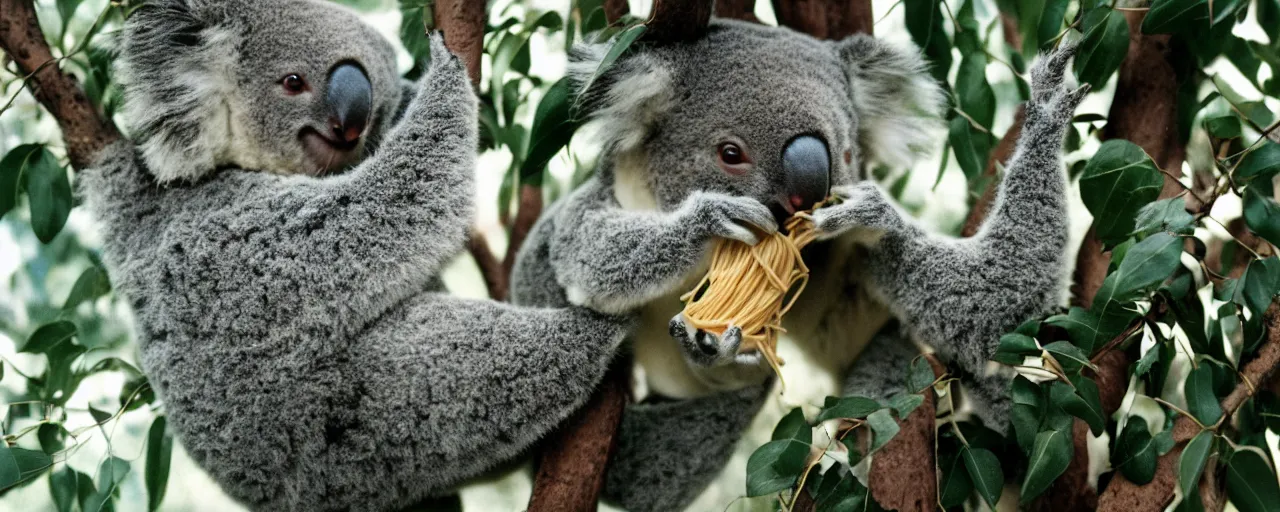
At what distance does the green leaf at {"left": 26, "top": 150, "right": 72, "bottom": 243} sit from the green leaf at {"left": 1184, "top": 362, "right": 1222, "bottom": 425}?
8.21 feet

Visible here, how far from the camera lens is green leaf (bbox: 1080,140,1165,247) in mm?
1983

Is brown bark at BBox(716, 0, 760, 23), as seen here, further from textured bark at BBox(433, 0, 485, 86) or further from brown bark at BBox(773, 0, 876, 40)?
textured bark at BBox(433, 0, 485, 86)

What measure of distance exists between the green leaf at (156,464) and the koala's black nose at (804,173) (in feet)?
5.58

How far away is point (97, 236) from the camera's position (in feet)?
8.41

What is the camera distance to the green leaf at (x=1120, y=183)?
1.98 m

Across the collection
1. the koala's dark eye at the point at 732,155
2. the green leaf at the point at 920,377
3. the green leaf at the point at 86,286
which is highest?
the koala's dark eye at the point at 732,155

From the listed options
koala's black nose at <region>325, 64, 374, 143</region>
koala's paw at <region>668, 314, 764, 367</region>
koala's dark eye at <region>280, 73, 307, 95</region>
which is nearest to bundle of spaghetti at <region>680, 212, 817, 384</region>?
koala's paw at <region>668, 314, 764, 367</region>

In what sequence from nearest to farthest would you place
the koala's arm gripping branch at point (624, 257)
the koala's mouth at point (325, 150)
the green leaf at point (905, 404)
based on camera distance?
the green leaf at point (905, 404) < the koala's arm gripping branch at point (624, 257) < the koala's mouth at point (325, 150)

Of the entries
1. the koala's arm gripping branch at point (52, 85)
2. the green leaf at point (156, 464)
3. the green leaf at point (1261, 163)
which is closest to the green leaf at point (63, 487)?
the green leaf at point (156, 464)

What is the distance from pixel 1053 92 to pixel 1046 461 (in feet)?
2.74

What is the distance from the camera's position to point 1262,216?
1.91 meters

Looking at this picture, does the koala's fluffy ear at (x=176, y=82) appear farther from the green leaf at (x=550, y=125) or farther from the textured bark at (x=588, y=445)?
the textured bark at (x=588, y=445)

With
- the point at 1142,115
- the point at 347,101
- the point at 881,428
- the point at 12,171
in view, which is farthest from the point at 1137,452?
the point at 12,171

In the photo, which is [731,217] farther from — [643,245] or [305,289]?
[305,289]
